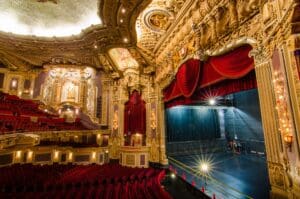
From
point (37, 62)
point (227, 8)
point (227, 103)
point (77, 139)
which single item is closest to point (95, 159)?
point (77, 139)

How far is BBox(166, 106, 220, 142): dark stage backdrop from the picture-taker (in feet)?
30.2

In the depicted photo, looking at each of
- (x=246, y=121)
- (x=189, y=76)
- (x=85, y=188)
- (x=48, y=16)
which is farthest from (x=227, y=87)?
(x=246, y=121)

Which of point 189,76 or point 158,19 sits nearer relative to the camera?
point 189,76

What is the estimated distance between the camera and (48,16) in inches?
179

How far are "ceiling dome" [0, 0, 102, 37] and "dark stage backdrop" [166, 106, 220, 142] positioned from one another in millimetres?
6137

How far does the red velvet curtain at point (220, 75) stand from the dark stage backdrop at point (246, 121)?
519 centimetres

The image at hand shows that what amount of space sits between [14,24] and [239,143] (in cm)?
1078

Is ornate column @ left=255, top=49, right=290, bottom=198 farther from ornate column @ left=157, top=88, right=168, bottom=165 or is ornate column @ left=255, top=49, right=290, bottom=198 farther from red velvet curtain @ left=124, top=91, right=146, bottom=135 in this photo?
red velvet curtain @ left=124, top=91, right=146, bottom=135

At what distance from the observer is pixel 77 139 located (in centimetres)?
761

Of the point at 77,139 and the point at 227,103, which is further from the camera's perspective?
the point at 227,103

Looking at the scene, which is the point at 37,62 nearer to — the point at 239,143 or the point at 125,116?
the point at 125,116

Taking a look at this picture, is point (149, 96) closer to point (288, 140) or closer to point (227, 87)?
point (227, 87)

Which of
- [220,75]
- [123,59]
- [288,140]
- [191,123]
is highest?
[123,59]

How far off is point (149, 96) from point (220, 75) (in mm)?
3516
